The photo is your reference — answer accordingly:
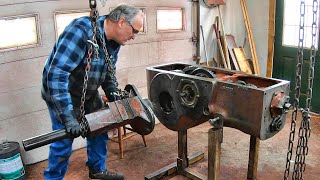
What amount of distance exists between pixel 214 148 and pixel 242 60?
8.69 feet

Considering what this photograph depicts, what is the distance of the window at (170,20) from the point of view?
153 inches

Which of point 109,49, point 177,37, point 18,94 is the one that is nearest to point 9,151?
point 18,94

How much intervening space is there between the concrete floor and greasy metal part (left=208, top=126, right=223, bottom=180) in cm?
61

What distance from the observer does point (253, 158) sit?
275 cm

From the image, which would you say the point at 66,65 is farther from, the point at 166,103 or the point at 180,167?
the point at 180,167

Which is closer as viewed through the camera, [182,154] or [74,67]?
[74,67]

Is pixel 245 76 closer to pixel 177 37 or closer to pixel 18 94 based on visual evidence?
pixel 177 37

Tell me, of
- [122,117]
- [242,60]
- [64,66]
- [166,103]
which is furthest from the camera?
[242,60]

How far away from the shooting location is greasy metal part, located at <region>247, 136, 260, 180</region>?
2.70m

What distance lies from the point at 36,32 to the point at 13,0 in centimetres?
34

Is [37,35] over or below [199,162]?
over

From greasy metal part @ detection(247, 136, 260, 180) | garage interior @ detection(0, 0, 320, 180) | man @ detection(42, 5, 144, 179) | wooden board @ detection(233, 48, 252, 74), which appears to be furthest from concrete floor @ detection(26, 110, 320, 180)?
wooden board @ detection(233, 48, 252, 74)

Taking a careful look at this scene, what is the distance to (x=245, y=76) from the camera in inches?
97.0

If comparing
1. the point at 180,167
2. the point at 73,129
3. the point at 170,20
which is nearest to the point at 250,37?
the point at 170,20
